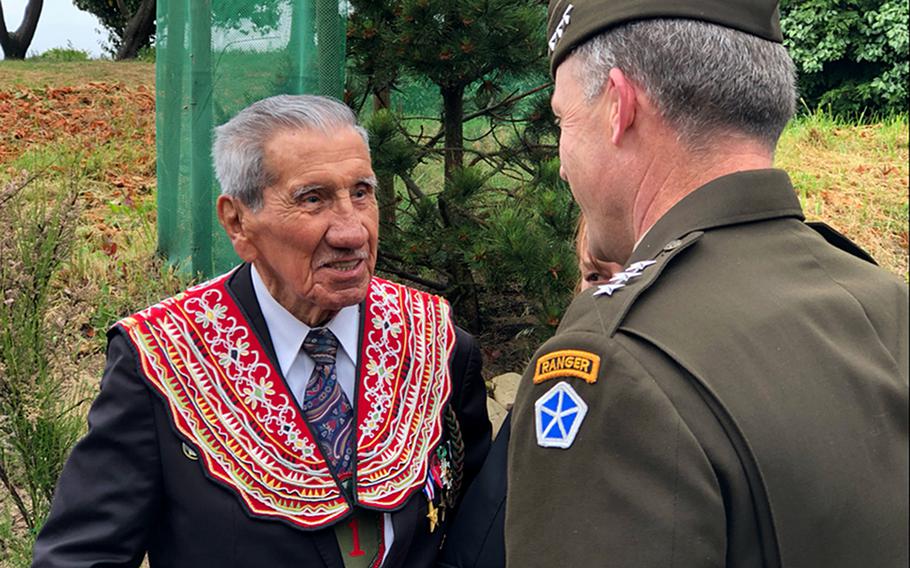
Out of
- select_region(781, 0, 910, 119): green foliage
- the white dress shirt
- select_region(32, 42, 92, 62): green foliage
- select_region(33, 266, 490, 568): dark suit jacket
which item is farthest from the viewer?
select_region(32, 42, 92, 62): green foliage

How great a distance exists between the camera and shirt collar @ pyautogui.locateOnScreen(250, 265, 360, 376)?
2381mm

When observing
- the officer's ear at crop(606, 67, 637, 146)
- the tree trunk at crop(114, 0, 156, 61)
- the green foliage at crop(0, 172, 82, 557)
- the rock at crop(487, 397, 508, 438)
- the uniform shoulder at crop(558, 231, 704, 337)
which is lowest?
the rock at crop(487, 397, 508, 438)

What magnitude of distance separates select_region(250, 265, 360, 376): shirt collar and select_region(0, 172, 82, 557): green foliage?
4.83 feet

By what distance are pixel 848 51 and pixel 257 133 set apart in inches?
335

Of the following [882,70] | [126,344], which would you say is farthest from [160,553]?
[882,70]

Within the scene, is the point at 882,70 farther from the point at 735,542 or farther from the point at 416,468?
the point at 735,542

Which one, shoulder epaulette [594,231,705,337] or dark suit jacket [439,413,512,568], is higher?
shoulder epaulette [594,231,705,337]

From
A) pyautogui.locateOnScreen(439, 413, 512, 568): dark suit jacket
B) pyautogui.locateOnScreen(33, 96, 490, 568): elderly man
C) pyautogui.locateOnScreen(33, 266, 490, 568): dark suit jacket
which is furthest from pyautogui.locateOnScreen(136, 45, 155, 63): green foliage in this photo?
pyautogui.locateOnScreen(439, 413, 512, 568): dark suit jacket

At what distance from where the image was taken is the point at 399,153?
13.8 feet

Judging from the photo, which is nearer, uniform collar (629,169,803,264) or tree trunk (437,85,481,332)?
uniform collar (629,169,803,264)

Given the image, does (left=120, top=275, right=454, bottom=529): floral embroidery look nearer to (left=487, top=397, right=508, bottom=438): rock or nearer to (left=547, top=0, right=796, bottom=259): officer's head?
(left=547, top=0, right=796, bottom=259): officer's head

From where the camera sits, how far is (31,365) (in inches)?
140

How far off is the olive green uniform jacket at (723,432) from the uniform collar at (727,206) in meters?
0.08

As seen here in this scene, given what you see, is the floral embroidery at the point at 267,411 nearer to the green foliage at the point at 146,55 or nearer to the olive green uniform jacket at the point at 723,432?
the olive green uniform jacket at the point at 723,432
